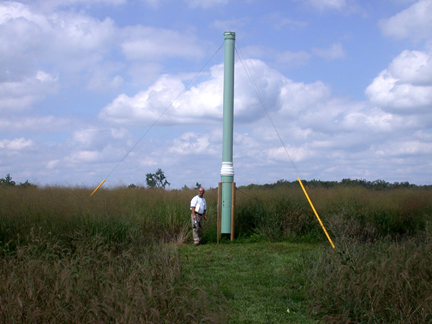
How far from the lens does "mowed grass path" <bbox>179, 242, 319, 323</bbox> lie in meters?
6.16

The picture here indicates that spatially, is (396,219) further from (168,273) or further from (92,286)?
(92,286)

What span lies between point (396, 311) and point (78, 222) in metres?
6.02

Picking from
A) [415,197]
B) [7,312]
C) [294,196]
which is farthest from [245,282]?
[415,197]

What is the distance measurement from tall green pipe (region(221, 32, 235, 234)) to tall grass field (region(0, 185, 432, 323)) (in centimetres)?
89

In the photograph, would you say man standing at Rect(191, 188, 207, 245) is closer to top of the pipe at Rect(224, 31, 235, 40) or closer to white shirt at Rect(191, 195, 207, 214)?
white shirt at Rect(191, 195, 207, 214)

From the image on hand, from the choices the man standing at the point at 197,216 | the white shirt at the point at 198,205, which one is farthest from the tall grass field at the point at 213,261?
the white shirt at the point at 198,205

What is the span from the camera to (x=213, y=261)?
10078 millimetres

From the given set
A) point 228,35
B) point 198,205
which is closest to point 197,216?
point 198,205

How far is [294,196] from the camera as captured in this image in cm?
1461

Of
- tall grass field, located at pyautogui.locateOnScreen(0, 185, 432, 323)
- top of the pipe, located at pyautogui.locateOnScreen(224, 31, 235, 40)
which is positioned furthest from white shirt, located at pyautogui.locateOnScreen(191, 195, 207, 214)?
top of the pipe, located at pyautogui.locateOnScreen(224, 31, 235, 40)

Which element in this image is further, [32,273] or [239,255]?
[239,255]

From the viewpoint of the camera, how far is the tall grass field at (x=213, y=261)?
443 cm

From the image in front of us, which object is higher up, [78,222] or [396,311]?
[78,222]

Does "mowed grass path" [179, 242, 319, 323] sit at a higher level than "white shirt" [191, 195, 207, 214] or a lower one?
lower
